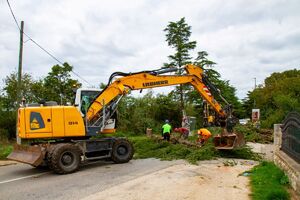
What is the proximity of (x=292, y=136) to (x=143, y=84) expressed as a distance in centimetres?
695

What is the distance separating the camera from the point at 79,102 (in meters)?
14.1

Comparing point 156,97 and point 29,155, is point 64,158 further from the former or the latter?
point 156,97

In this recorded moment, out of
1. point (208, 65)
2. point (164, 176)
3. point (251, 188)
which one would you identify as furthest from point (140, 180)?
point (208, 65)

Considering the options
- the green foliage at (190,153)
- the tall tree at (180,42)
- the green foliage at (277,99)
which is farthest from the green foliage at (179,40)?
the green foliage at (190,153)

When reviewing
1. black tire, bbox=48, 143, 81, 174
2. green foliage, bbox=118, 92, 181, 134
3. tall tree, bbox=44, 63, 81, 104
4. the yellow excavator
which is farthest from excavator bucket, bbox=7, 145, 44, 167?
green foliage, bbox=118, 92, 181, 134

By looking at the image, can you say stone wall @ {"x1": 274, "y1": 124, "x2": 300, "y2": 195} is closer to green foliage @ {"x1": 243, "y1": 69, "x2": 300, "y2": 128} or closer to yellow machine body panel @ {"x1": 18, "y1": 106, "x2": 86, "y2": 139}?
green foliage @ {"x1": 243, "y1": 69, "x2": 300, "y2": 128}

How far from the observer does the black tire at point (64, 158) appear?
38.9 feet

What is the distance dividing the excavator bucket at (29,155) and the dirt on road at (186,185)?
383cm

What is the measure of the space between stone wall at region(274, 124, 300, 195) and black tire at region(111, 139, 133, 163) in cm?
604

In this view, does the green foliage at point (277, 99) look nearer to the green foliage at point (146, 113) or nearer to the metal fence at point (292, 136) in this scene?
the metal fence at point (292, 136)

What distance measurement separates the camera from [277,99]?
35531 millimetres

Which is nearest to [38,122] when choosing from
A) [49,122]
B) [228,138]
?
[49,122]

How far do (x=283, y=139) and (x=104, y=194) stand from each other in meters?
6.59

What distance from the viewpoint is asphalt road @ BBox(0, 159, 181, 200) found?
8969mm
